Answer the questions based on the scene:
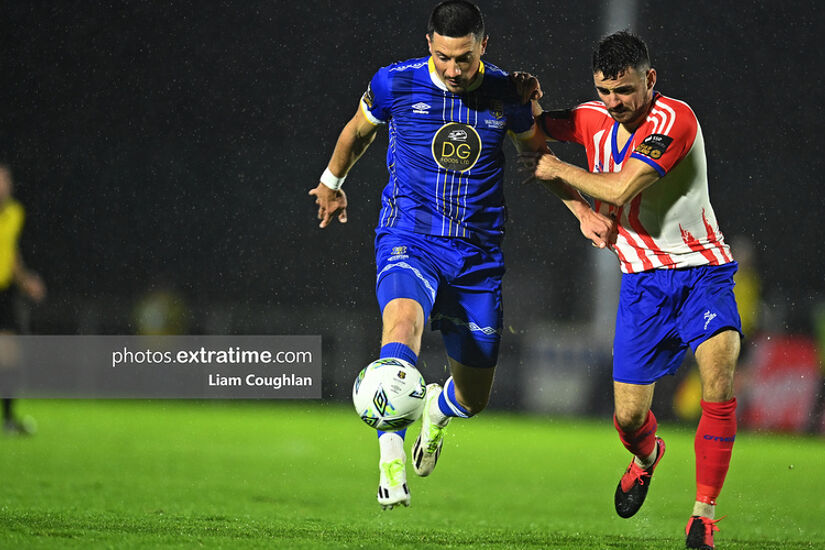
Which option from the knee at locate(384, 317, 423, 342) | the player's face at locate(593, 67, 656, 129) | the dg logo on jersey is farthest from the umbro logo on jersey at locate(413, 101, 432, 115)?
the knee at locate(384, 317, 423, 342)

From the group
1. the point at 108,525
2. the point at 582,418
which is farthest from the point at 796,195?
the point at 108,525

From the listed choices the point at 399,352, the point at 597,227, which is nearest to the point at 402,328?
the point at 399,352

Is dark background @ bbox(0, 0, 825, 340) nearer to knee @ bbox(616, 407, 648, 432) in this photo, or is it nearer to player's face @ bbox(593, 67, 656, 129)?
knee @ bbox(616, 407, 648, 432)

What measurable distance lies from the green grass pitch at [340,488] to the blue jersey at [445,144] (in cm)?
143

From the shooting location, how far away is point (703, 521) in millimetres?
A: 4234

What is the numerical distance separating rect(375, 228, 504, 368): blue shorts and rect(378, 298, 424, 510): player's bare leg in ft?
0.40

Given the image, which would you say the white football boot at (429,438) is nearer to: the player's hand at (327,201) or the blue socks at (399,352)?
the player's hand at (327,201)

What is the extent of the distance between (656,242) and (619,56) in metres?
0.86

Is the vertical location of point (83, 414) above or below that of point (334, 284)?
below

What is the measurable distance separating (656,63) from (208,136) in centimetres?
649

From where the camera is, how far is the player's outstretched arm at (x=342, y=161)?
189 inches

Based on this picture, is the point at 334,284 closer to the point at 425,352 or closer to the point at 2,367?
the point at 425,352

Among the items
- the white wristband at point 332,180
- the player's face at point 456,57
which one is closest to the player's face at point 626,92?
the player's face at point 456,57

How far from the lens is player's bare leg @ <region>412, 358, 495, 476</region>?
5.00 meters
